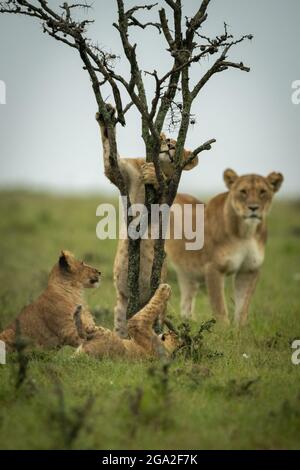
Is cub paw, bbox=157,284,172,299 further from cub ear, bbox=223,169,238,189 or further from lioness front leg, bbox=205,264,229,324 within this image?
cub ear, bbox=223,169,238,189

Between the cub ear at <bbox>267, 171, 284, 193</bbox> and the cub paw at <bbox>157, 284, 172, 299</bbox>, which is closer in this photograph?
the cub paw at <bbox>157, 284, 172, 299</bbox>

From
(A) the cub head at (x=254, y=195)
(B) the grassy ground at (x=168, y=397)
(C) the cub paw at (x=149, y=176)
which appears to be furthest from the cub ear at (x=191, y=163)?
(A) the cub head at (x=254, y=195)

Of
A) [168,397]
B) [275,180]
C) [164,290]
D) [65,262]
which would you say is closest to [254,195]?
[275,180]

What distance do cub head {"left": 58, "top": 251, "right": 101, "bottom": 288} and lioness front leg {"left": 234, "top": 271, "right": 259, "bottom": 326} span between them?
1953 mm

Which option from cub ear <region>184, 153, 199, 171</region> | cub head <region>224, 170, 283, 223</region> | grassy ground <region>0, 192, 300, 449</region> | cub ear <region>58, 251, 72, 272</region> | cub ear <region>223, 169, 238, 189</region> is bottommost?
grassy ground <region>0, 192, 300, 449</region>

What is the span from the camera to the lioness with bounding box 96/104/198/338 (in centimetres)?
753

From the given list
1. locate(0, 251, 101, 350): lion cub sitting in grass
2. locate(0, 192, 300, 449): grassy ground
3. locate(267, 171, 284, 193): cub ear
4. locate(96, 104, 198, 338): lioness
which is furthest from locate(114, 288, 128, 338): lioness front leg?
locate(267, 171, 284, 193): cub ear

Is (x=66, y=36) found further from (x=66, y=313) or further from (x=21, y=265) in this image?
(x=21, y=265)

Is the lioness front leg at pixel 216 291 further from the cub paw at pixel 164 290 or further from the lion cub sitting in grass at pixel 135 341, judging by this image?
the lion cub sitting in grass at pixel 135 341

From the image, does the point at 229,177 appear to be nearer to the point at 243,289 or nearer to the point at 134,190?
the point at 243,289

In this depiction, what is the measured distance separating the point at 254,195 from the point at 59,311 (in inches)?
110

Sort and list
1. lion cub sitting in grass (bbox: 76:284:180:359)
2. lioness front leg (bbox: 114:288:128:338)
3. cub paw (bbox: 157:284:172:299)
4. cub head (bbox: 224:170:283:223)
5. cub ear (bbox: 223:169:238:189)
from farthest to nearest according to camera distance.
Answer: cub ear (bbox: 223:169:238:189)
cub head (bbox: 224:170:283:223)
lioness front leg (bbox: 114:288:128:338)
cub paw (bbox: 157:284:172:299)
lion cub sitting in grass (bbox: 76:284:180:359)

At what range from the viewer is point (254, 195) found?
9.70 meters

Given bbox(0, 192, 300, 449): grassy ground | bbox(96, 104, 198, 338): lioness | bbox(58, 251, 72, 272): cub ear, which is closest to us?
bbox(0, 192, 300, 449): grassy ground
